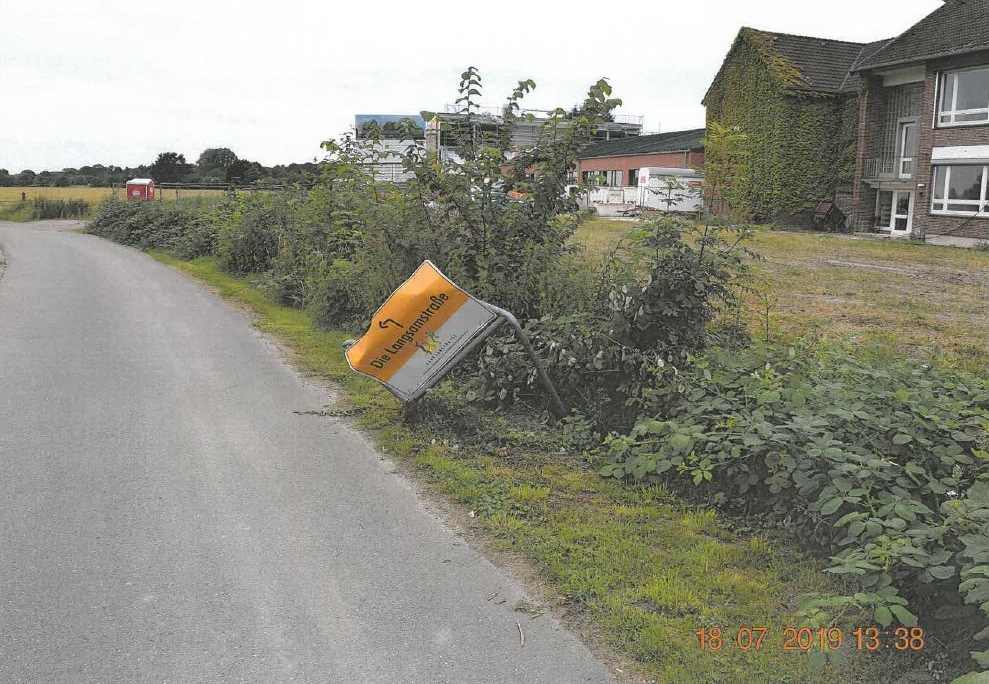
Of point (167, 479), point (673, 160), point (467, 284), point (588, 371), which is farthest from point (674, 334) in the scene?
point (673, 160)

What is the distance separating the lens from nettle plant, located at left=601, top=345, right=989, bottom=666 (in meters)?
3.75

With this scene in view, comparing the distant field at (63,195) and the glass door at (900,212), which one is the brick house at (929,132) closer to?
the glass door at (900,212)

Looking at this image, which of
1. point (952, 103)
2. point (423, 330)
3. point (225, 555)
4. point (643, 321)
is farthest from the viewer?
point (952, 103)

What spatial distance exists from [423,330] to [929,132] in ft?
103

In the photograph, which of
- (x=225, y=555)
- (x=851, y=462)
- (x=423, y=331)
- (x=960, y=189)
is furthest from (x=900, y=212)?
(x=225, y=555)

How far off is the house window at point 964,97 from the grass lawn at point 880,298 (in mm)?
6849

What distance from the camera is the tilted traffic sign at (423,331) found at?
6621 mm

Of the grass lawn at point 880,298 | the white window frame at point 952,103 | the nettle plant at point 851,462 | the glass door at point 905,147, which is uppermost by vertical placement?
the white window frame at point 952,103

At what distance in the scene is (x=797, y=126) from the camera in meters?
38.4

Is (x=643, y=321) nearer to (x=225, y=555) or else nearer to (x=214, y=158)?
(x=225, y=555)

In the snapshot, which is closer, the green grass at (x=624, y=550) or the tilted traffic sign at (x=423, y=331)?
the green grass at (x=624, y=550)

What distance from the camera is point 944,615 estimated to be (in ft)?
11.9

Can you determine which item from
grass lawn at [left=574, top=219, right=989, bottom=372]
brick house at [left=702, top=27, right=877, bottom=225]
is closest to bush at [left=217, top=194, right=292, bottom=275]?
grass lawn at [left=574, top=219, right=989, bottom=372]

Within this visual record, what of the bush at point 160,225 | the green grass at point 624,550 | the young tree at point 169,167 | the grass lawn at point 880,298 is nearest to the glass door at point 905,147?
the grass lawn at point 880,298
